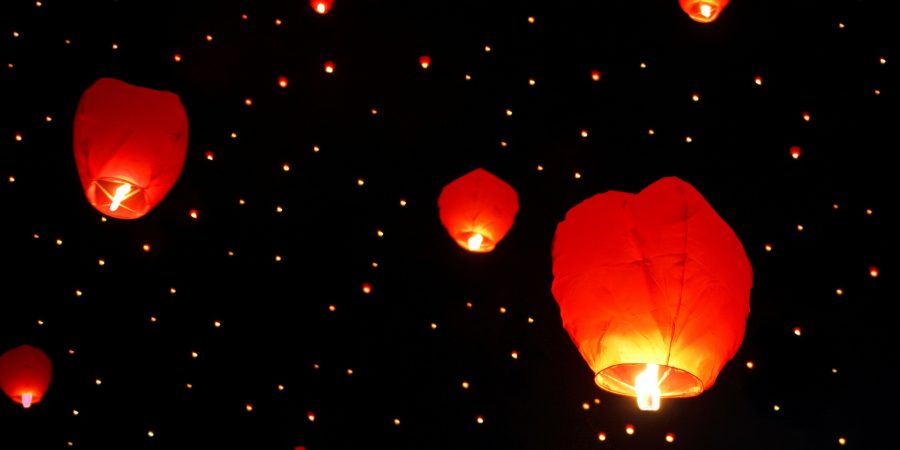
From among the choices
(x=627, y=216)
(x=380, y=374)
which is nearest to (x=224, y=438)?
(x=380, y=374)

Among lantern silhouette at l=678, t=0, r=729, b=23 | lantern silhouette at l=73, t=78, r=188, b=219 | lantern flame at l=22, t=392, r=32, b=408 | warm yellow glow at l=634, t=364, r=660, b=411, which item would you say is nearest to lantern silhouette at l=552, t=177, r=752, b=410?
warm yellow glow at l=634, t=364, r=660, b=411

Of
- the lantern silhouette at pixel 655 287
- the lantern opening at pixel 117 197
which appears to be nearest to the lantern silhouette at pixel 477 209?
the lantern opening at pixel 117 197

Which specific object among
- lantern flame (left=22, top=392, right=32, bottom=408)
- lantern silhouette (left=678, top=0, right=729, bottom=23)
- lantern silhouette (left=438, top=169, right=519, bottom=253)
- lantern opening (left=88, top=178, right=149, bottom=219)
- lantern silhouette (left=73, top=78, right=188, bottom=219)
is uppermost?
lantern silhouette (left=678, top=0, right=729, bottom=23)

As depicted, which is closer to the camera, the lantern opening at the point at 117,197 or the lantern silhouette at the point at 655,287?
the lantern silhouette at the point at 655,287

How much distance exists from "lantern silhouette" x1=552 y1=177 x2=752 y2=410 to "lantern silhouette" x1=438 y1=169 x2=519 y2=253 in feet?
4.05

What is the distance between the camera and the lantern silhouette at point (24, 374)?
3875 mm

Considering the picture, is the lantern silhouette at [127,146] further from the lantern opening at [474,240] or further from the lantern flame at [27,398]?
the lantern flame at [27,398]

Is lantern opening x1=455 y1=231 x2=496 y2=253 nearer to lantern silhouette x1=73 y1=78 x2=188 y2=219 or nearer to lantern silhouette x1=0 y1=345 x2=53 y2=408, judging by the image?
lantern silhouette x1=73 y1=78 x2=188 y2=219

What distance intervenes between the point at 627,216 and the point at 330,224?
233 cm

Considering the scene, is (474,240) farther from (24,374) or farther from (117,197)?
(24,374)

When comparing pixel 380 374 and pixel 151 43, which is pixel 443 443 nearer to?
pixel 380 374

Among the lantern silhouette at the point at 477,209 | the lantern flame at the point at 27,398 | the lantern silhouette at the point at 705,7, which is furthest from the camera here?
the lantern flame at the point at 27,398

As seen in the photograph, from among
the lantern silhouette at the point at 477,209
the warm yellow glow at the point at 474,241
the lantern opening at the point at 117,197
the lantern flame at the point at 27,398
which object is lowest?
the lantern flame at the point at 27,398

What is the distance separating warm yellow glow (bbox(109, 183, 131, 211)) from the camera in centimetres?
248
